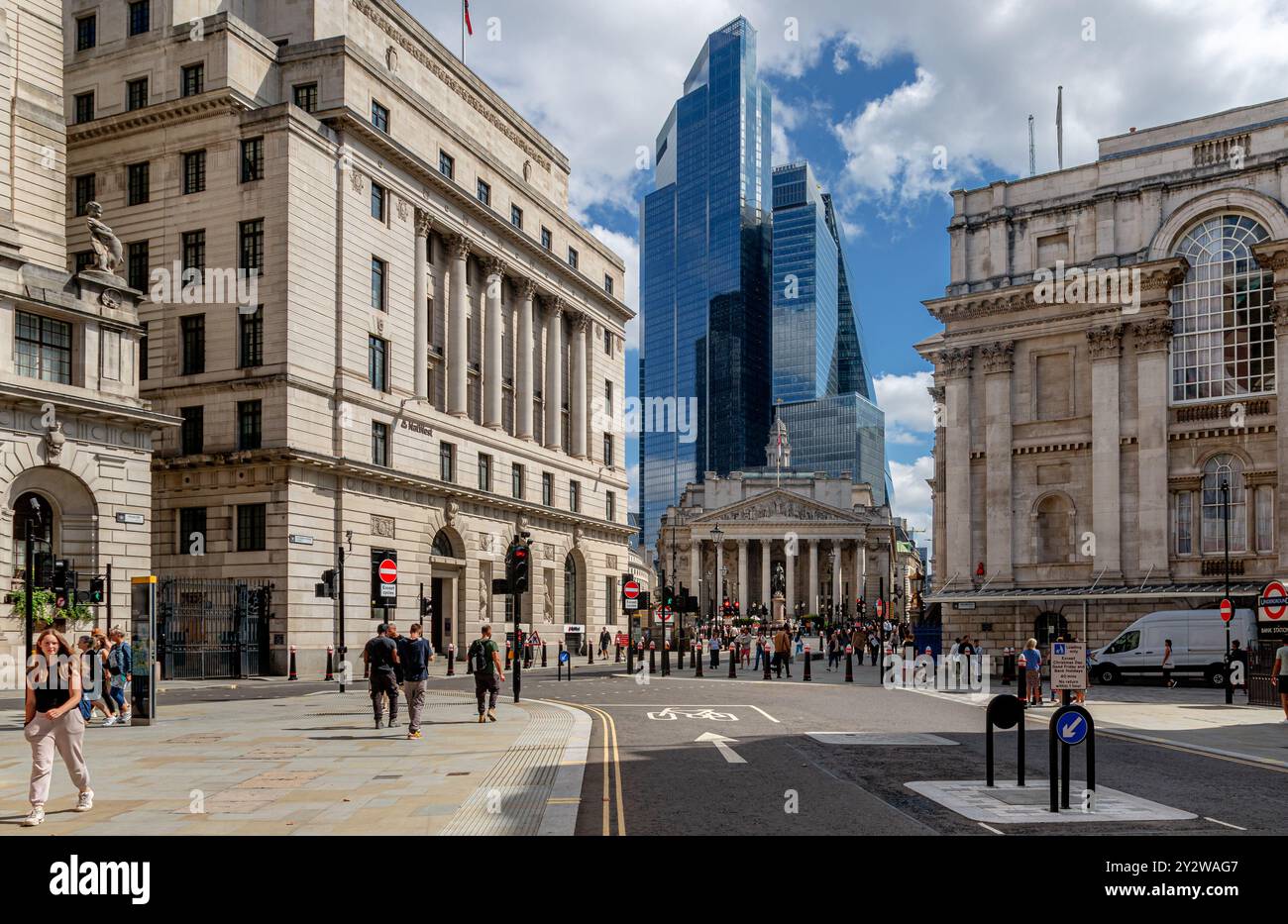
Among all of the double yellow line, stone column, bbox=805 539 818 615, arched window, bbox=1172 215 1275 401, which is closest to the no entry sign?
the double yellow line

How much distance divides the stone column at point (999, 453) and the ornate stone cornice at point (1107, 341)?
387 centimetres

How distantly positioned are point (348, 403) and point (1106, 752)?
35.1 meters

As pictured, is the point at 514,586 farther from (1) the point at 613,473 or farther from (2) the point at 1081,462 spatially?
(1) the point at 613,473

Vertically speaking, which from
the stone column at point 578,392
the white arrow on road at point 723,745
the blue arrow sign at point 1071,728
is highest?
the stone column at point 578,392

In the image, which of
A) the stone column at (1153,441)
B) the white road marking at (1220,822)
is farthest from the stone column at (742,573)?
the white road marking at (1220,822)

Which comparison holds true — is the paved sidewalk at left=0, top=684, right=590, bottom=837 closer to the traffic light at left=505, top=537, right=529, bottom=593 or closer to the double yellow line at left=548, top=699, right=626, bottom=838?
the double yellow line at left=548, top=699, right=626, bottom=838

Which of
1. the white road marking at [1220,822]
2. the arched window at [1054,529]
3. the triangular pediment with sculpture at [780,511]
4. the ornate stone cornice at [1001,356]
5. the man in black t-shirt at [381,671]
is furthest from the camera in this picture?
the triangular pediment with sculpture at [780,511]

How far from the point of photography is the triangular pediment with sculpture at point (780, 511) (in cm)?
17315

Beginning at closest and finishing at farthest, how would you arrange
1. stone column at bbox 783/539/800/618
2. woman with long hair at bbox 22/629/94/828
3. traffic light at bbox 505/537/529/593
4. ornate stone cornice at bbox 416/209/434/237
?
woman with long hair at bbox 22/629/94/828 → traffic light at bbox 505/537/529/593 → ornate stone cornice at bbox 416/209/434/237 → stone column at bbox 783/539/800/618

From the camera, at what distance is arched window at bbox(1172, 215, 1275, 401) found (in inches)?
1965

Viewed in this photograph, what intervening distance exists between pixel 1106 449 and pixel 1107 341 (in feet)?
16.1

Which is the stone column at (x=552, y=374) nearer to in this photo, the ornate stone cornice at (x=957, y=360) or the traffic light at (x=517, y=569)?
the ornate stone cornice at (x=957, y=360)

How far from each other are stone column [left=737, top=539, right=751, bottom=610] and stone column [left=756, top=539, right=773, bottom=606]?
2534 mm
